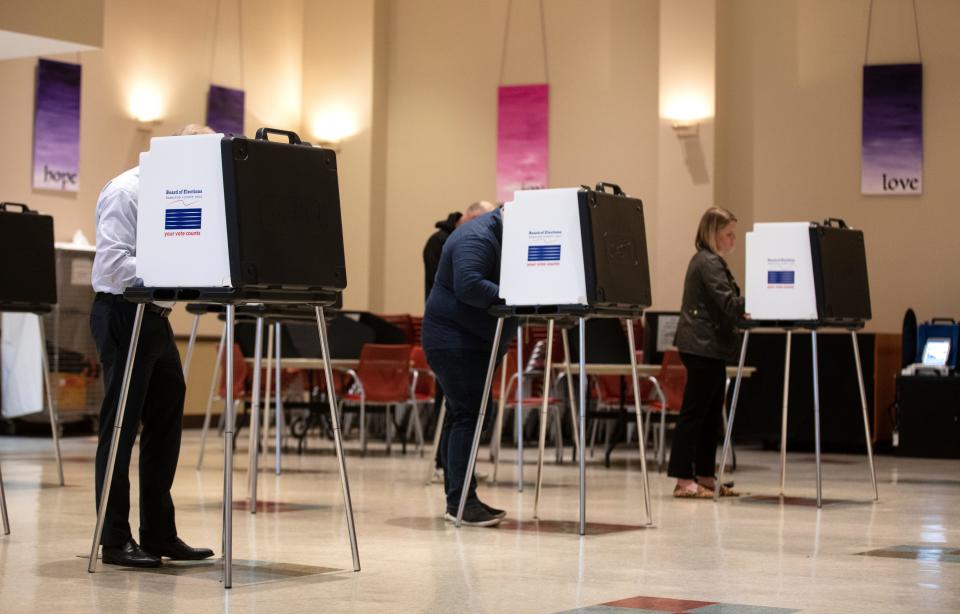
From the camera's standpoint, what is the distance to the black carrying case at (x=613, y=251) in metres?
5.72

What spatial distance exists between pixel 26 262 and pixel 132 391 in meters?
2.71

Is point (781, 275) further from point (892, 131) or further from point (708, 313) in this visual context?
point (892, 131)

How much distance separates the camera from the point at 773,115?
13.3m

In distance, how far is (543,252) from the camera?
5.84m

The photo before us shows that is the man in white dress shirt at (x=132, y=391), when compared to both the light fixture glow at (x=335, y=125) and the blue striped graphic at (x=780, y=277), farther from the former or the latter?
the light fixture glow at (x=335, y=125)

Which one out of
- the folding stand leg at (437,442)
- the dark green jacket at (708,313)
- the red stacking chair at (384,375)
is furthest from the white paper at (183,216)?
the red stacking chair at (384,375)

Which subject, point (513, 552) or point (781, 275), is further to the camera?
point (781, 275)

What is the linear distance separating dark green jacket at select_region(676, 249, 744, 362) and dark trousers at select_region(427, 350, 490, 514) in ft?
5.52

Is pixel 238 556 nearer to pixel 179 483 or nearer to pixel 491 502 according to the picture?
pixel 491 502

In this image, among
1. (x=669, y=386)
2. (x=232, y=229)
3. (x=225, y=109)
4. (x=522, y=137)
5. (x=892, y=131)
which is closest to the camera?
(x=232, y=229)

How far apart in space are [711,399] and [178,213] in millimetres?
3972

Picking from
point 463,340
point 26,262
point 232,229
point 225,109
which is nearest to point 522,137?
point 225,109

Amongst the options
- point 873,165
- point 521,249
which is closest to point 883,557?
point 521,249

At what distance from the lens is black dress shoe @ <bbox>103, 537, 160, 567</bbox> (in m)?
4.72
